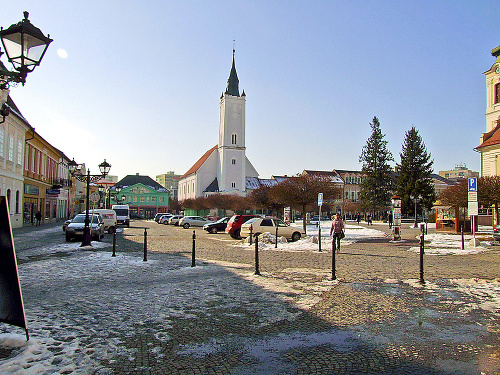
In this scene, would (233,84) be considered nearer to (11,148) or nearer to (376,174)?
(376,174)

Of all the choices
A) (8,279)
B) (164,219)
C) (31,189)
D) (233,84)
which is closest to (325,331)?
(8,279)

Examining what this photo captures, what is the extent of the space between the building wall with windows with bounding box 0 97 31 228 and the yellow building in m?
43.1

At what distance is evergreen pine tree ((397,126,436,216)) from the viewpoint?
57281 millimetres

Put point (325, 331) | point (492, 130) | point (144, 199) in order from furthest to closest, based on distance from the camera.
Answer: point (144, 199), point (492, 130), point (325, 331)

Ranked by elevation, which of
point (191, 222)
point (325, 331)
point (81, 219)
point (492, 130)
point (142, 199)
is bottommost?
point (191, 222)

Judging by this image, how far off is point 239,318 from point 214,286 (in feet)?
8.85

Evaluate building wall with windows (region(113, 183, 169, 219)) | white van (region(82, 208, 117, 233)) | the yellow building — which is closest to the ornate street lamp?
white van (region(82, 208, 117, 233))

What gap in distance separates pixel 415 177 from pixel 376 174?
10940 mm

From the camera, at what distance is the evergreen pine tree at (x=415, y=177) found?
57281 mm

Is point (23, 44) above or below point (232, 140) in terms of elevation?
below

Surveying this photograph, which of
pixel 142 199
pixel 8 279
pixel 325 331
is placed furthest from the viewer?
pixel 142 199

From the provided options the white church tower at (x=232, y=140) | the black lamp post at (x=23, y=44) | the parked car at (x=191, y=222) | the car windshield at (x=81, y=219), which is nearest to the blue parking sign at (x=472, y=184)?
the black lamp post at (x=23, y=44)

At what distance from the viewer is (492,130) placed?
5175 centimetres

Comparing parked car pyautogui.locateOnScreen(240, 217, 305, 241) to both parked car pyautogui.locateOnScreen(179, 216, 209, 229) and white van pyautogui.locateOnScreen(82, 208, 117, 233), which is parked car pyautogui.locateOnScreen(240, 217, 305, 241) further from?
parked car pyautogui.locateOnScreen(179, 216, 209, 229)
